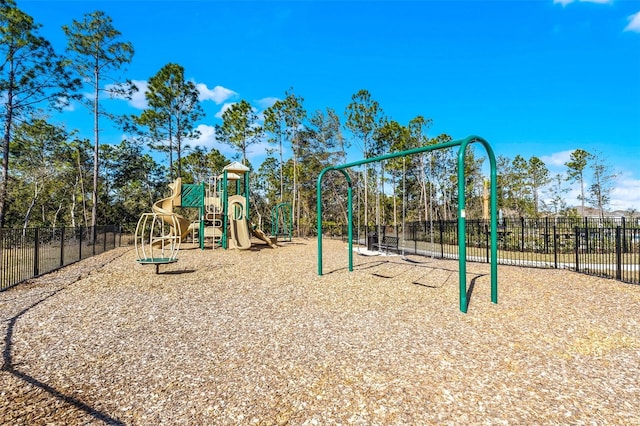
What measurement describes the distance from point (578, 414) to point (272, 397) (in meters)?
2.44

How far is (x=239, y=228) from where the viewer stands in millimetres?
14109

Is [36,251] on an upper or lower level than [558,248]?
upper

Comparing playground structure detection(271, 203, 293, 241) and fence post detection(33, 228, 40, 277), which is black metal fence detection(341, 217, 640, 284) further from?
fence post detection(33, 228, 40, 277)

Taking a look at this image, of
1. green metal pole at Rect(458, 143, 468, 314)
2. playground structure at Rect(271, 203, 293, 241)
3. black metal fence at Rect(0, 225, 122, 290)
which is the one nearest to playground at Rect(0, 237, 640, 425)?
green metal pole at Rect(458, 143, 468, 314)

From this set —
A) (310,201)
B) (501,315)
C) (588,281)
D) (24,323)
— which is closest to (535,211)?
(310,201)

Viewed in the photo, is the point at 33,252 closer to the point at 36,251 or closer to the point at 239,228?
the point at 36,251

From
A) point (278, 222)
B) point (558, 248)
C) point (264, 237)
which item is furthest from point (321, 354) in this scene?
point (558, 248)

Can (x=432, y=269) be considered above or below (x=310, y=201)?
below

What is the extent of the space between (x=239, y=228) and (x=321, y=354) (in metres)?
11.1

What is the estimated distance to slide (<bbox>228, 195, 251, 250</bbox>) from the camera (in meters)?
13.9

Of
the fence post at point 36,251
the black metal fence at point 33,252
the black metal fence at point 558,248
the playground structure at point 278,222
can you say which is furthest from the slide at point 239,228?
the fence post at point 36,251

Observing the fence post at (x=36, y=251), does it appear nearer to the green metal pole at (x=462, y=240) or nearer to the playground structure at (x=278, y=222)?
the playground structure at (x=278, y=222)

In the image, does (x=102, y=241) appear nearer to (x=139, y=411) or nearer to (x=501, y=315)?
(x=139, y=411)

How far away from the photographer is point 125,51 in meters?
18.8
